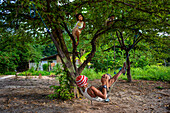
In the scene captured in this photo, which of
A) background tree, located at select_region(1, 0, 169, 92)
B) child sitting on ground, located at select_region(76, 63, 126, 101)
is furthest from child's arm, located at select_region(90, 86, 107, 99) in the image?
background tree, located at select_region(1, 0, 169, 92)

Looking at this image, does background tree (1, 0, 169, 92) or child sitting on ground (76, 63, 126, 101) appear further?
background tree (1, 0, 169, 92)

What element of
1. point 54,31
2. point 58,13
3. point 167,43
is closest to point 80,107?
point 54,31

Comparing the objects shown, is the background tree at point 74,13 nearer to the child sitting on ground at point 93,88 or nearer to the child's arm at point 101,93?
the child sitting on ground at point 93,88

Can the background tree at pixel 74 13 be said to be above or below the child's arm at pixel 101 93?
above

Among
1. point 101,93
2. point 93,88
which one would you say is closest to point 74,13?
point 93,88

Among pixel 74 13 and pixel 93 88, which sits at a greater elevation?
pixel 74 13

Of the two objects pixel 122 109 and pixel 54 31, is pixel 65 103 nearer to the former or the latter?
pixel 122 109

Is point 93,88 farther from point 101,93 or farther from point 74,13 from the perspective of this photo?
point 74,13

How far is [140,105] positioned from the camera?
16.5ft

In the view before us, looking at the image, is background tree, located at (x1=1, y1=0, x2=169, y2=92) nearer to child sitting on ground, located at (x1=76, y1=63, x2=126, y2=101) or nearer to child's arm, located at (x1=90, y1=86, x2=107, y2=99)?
child sitting on ground, located at (x1=76, y1=63, x2=126, y2=101)

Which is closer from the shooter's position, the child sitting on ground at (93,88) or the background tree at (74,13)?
the child sitting on ground at (93,88)

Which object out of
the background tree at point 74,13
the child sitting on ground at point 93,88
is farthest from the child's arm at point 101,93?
the background tree at point 74,13

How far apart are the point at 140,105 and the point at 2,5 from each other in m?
6.01

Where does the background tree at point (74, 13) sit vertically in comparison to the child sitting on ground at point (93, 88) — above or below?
above
